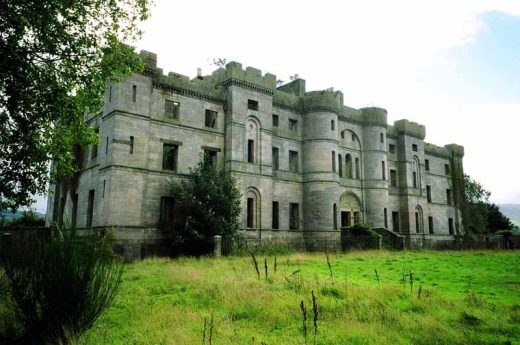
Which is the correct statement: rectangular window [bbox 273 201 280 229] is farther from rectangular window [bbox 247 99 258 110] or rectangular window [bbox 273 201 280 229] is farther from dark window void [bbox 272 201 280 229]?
rectangular window [bbox 247 99 258 110]

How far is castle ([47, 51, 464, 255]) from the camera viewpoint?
22.8 metres

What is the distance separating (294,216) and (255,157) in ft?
20.5

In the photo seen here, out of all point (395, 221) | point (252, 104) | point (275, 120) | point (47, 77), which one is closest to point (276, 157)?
point (275, 120)

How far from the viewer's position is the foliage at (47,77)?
A: 408 inches

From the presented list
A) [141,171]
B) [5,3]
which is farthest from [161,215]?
[5,3]

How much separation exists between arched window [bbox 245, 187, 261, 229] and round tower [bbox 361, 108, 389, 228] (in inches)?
467

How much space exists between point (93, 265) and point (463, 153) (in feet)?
163

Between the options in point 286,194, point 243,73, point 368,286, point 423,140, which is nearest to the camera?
point 368,286

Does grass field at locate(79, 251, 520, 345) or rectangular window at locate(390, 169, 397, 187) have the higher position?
rectangular window at locate(390, 169, 397, 187)

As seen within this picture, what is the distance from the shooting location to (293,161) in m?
31.8

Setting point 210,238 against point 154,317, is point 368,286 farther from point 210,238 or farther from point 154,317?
point 210,238

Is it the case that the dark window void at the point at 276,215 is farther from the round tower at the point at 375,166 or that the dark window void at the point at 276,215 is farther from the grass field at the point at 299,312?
the grass field at the point at 299,312

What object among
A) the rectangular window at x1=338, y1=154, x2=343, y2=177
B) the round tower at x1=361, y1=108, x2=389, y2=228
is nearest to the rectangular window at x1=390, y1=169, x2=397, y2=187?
the round tower at x1=361, y1=108, x2=389, y2=228

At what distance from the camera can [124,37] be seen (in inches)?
525
